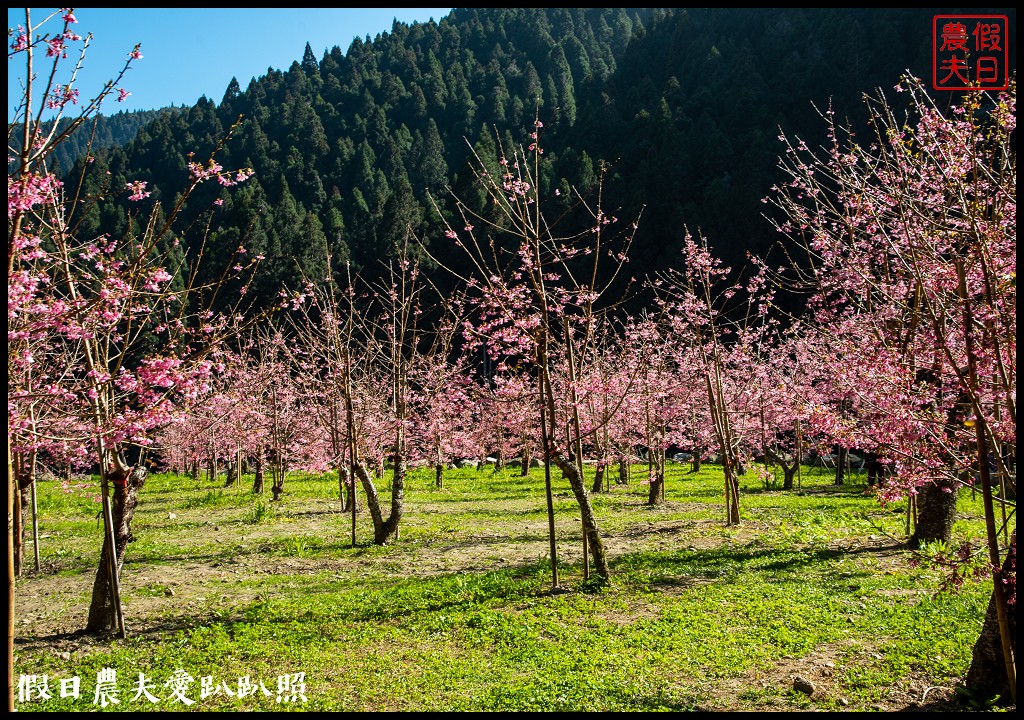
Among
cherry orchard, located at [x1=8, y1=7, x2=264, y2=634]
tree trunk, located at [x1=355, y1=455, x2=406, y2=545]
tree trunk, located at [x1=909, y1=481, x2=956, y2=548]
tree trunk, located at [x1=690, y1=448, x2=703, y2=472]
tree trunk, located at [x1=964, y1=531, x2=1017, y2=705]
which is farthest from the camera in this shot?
tree trunk, located at [x1=690, y1=448, x2=703, y2=472]

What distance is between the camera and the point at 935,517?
10.2m

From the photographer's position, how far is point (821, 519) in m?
14.2

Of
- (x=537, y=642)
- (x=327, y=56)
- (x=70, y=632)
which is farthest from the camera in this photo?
(x=327, y=56)

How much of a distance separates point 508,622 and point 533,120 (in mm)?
40569

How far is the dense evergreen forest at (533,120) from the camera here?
217 ft

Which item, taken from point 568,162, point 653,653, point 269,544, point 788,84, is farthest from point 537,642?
point 788,84

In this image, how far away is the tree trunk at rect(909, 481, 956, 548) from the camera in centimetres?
1010

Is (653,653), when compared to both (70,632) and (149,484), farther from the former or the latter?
(149,484)

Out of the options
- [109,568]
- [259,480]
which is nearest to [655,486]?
[109,568]

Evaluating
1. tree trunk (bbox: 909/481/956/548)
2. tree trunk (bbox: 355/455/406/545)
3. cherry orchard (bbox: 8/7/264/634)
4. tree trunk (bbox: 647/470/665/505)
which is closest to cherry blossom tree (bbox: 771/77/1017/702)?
tree trunk (bbox: 909/481/956/548)

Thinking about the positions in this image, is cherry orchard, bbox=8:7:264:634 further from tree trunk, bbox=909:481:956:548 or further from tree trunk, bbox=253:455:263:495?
tree trunk, bbox=253:455:263:495

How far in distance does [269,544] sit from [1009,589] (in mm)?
11993

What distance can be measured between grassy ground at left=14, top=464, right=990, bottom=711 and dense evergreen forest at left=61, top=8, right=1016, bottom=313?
106 ft

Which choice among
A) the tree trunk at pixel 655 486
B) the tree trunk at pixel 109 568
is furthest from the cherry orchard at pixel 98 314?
the tree trunk at pixel 655 486
